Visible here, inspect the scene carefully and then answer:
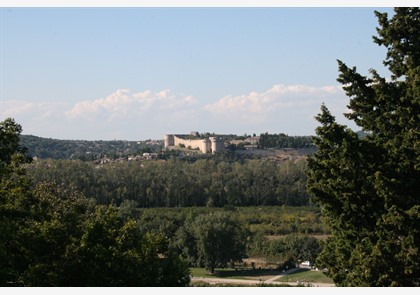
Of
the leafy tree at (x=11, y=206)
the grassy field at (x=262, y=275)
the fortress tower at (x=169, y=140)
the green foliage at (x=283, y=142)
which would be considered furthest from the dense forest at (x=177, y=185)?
the fortress tower at (x=169, y=140)

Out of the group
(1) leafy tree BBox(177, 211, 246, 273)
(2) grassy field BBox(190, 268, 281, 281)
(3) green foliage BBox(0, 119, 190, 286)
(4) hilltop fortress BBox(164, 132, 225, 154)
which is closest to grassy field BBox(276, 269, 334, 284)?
(2) grassy field BBox(190, 268, 281, 281)

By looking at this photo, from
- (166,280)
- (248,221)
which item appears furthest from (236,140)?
(166,280)

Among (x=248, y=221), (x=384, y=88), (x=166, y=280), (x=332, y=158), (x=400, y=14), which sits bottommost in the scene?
(x=248, y=221)

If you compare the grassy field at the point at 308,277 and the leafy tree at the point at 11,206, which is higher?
the leafy tree at the point at 11,206

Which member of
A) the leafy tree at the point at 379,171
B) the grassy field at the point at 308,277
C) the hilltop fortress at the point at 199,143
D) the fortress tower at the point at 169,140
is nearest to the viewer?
the leafy tree at the point at 379,171

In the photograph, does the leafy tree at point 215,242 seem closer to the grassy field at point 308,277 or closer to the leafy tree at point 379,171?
the grassy field at point 308,277

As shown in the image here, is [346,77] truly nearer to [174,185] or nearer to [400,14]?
[400,14]
